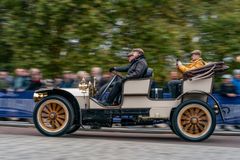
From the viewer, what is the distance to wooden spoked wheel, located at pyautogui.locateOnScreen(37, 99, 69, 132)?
12.1 m

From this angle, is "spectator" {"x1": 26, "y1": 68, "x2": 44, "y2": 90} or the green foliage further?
the green foliage

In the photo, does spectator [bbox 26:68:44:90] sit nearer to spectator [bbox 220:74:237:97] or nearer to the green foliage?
the green foliage

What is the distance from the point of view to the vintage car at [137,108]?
39.0ft

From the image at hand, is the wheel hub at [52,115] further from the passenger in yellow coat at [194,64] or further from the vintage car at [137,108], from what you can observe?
the passenger in yellow coat at [194,64]

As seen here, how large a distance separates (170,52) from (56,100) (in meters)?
7.65

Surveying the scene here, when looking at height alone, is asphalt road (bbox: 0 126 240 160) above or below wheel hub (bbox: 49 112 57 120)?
below

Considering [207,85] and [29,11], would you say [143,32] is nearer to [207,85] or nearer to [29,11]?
[29,11]

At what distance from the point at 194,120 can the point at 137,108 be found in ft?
4.03

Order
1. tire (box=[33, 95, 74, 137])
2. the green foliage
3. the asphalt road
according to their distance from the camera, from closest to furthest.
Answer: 1. the asphalt road
2. tire (box=[33, 95, 74, 137])
3. the green foliage

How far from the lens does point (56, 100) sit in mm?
12102

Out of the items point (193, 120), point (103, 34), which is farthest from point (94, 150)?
point (103, 34)

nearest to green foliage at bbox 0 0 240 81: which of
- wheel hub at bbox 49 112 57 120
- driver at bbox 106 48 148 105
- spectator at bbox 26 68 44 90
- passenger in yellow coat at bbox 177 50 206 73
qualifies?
spectator at bbox 26 68 44 90

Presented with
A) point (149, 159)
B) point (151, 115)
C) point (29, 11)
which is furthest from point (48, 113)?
point (29, 11)

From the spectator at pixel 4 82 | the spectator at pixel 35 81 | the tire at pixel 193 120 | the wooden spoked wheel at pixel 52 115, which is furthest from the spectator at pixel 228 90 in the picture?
the spectator at pixel 4 82
